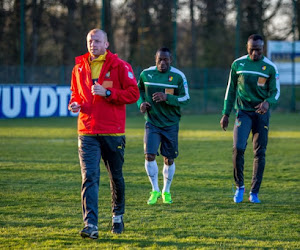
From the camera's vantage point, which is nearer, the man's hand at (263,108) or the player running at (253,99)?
the man's hand at (263,108)

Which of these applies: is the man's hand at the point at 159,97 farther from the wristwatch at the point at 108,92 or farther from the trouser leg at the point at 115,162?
the wristwatch at the point at 108,92

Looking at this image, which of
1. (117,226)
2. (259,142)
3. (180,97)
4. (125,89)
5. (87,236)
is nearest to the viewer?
(87,236)

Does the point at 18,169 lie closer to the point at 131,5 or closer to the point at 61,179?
the point at 61,179

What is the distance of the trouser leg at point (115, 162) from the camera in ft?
19.0

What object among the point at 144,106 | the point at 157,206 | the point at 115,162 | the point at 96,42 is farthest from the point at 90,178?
the point at 144,106

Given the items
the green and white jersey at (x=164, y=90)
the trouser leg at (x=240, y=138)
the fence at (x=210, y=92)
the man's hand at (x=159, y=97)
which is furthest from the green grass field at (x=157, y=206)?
the fence at (x=210, y=92)

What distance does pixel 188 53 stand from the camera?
1689 inches

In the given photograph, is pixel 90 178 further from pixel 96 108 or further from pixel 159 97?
pixel 159 97

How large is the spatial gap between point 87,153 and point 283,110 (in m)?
27.6

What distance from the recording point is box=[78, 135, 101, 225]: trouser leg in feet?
18.5

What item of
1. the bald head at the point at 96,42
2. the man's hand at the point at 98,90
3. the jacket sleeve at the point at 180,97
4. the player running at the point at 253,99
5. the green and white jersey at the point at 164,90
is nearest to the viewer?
the man's hand at the point at 98,90

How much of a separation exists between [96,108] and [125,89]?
353mm

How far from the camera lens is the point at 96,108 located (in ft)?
18.7

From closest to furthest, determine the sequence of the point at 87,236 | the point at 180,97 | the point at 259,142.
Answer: the point at 87,236
the point at 180,97
the point at 259,142
